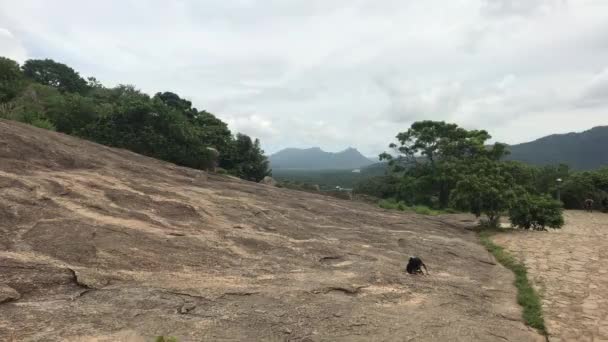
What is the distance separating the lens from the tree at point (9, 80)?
28.7m

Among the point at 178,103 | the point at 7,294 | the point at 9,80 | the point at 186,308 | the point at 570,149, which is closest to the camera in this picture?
the point at 7,294

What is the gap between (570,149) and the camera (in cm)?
12475

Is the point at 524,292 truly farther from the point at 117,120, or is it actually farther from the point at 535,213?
the point at 117,120

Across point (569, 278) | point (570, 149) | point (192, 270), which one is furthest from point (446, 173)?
point (570, 149)

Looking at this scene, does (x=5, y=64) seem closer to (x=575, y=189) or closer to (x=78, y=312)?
(x=78, y=312)

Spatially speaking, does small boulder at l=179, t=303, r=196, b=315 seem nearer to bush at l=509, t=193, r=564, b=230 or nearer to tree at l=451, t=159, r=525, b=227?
tree at l=451, t=159, r=525, b=227

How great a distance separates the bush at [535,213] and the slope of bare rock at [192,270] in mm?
8503

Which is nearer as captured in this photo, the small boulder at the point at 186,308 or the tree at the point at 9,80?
the small boulder at the point at 186,308

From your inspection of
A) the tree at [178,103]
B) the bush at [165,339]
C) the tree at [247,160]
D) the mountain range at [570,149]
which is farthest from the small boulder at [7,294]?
the mountain range at [570,149]

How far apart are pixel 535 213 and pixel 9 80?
33990mm

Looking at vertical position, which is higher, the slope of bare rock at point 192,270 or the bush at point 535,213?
the bush at point 535,213

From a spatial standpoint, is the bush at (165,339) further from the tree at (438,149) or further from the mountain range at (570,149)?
the mountain range at (570,149)

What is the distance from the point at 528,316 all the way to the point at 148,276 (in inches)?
262

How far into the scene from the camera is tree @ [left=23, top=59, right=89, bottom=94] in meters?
50.2
